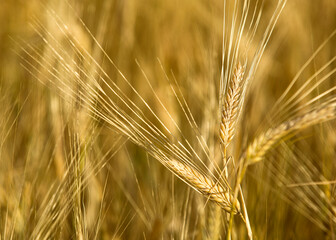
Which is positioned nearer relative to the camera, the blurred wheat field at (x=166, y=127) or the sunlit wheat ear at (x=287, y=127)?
the sunlit wheat ear at (x=287, y=127)

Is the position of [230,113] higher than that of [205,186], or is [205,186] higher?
[230,113]

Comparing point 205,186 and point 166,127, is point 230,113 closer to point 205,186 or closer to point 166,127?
point 205,186

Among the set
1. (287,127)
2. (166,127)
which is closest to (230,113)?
(287,127)

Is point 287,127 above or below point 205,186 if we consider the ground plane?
above

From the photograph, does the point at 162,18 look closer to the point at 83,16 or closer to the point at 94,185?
the point at 83,16

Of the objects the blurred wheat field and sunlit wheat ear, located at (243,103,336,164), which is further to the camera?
the blurred wheat field

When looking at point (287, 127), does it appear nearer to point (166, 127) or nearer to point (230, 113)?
point (230, 113)

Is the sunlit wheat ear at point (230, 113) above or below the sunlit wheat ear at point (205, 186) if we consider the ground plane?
above

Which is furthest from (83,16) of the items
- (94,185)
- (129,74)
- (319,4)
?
(319,4)

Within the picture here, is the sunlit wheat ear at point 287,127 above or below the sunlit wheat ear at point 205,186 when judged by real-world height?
above

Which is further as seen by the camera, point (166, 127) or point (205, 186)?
point (166, 127)
